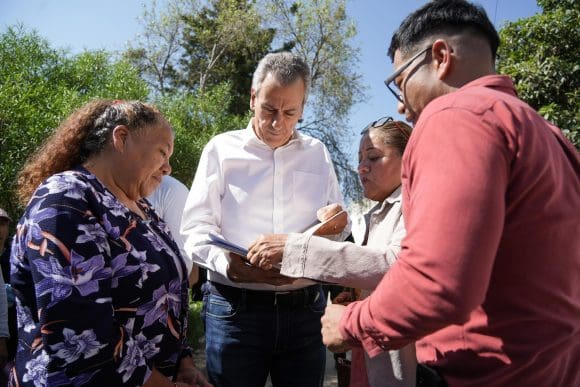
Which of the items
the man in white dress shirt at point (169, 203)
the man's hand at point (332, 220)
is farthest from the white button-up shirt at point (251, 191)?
the man in white dress shirt at point (169, 203)

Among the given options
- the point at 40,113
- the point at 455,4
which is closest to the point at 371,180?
the point at 455,4

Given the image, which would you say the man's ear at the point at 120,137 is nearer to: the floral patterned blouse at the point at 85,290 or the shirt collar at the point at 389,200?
the floral patterned blouse at the point at 85,290

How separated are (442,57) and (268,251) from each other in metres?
0.97

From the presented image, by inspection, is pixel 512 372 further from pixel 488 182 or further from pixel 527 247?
pixel 488 182

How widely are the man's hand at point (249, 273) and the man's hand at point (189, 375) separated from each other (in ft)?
1.37

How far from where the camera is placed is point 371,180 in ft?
7.27

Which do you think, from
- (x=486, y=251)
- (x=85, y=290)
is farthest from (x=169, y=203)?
(x=486, y=251)

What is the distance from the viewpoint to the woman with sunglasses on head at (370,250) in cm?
169

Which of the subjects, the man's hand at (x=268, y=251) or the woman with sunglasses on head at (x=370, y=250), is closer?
the woman with sunglasses on head at (x=370, y=250)

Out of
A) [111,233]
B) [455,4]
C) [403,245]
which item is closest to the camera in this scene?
[403,245]

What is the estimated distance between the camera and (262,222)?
253cm

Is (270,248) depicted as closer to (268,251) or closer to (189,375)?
(268,251)

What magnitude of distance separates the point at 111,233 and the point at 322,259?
2.36 ft

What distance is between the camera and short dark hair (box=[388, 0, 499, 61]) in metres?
1.38
